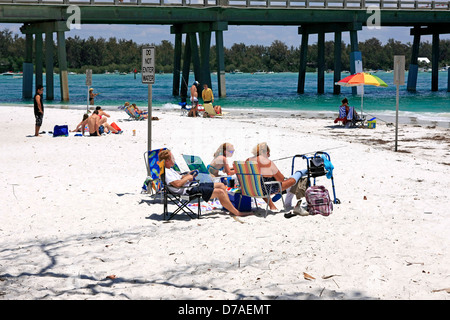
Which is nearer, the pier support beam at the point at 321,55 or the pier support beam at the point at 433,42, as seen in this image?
the pier support beam at the point at 433,42

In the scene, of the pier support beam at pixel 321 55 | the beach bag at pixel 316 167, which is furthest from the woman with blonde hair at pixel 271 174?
the pier support beam at pixel 321 55

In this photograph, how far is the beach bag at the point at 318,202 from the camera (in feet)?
29.0

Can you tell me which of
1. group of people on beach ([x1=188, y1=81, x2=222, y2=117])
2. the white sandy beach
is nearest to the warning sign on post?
the white sandy beach

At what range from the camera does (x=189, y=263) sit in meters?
6.84

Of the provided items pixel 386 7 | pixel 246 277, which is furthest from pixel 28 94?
pixel 246 277

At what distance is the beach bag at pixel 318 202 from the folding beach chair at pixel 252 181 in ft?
1.59

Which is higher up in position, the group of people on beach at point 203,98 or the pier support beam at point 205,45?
the pier support beam at point 205,45

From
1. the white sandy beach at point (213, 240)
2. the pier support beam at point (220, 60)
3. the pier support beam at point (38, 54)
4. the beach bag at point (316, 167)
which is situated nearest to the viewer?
the white sandy beach at point (213, 240)

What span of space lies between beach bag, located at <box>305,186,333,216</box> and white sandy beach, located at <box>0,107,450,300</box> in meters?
0.14

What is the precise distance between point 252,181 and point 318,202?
940mm

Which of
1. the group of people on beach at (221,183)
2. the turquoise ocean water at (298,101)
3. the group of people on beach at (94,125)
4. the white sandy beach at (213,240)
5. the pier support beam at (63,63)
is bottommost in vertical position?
the white sandy beach at (213,240)

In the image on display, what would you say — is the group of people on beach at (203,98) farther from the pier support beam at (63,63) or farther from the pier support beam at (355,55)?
the pier support beam at (355,55)

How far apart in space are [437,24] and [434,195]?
1979 inches
